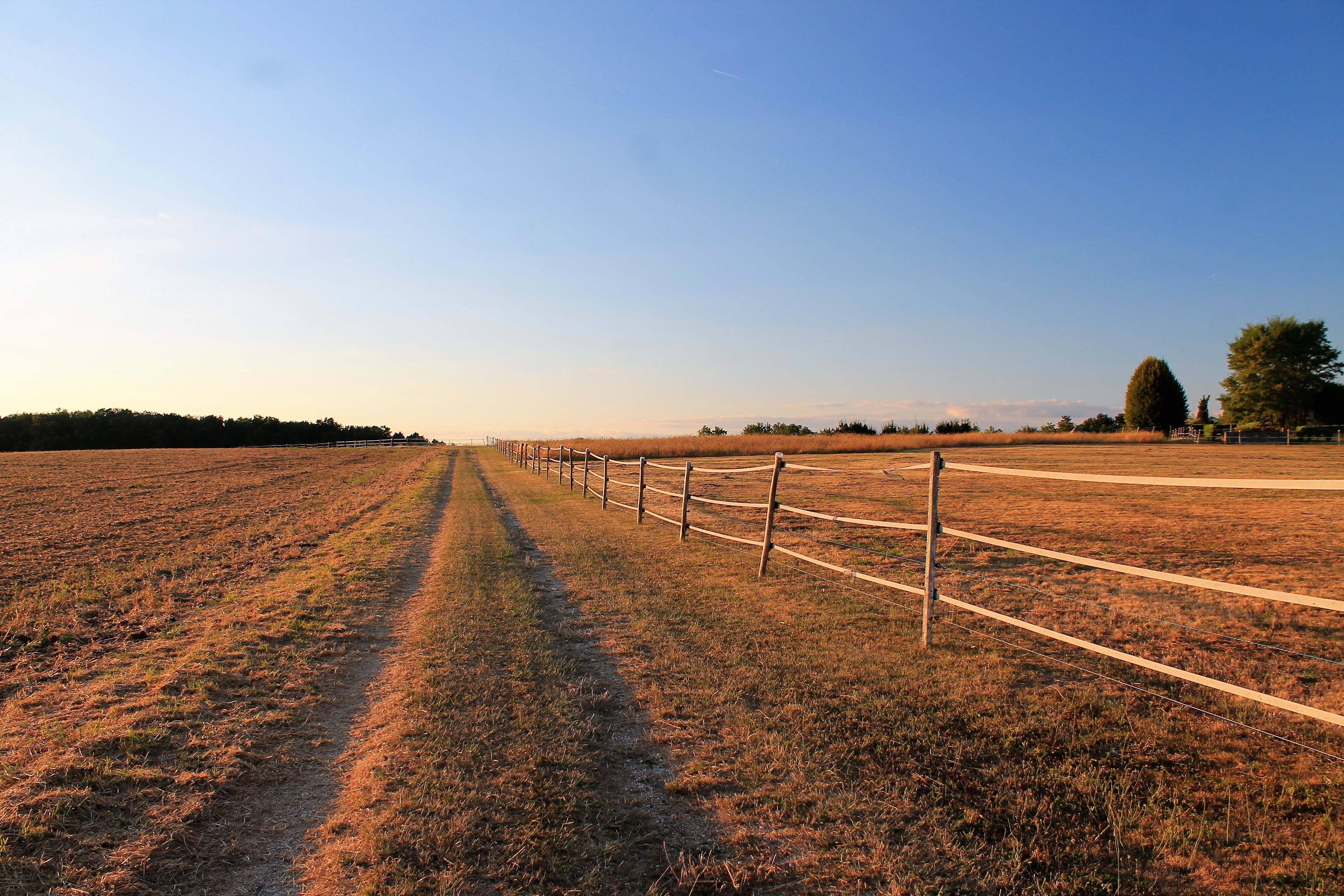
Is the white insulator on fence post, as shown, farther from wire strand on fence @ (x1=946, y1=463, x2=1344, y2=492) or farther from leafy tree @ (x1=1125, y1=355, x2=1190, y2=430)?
leafy tree @ (x1=1125, y1=355, x2=1190, y2=430)

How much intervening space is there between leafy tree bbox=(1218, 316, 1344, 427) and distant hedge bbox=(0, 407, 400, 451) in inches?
3928

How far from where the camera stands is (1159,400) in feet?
189

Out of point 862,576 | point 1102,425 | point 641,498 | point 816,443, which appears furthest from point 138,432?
point 1102,425

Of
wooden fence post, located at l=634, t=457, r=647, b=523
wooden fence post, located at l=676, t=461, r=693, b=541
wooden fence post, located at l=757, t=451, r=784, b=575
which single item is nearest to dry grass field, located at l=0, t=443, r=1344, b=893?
wooden fence post, located at l=757, t=451, r=784, b=575

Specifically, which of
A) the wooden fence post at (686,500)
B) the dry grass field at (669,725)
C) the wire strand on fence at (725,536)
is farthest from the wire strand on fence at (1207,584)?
the wooden fence post at (686,500)

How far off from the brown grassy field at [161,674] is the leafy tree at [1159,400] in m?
67.4

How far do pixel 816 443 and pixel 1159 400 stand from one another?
38.4 metres

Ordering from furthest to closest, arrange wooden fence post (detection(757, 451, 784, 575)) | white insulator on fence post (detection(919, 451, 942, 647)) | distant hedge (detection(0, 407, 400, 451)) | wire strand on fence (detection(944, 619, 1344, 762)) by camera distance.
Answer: distant hedge (detection(0, 407, 400, 451)) < wooden fence post (detection(757, 451, 784, 575)) < white insulator on fence post (detection(919, 451, 942, 647)) < wire strand on fence (detection(944, 619, 1344, 762))

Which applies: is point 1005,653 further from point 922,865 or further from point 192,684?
point 192,684

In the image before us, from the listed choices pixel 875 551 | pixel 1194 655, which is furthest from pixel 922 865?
pixel 875 551

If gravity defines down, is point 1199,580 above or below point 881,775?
above

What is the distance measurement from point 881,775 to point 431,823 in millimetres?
Result: 2222

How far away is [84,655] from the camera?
5160mm

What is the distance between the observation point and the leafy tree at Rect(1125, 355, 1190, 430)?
57.5 meters
